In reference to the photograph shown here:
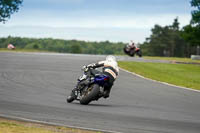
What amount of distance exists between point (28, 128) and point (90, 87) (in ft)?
14.5

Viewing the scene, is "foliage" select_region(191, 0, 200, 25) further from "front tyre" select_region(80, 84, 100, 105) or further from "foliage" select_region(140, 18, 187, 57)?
"foliage" select_region(140, 18, 187, 57)

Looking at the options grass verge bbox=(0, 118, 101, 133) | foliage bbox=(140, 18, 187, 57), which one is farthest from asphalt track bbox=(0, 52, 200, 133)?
foliage bbox=(140, 18, 187, 57)

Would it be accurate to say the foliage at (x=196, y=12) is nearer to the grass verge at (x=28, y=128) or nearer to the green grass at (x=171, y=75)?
the green grass at (x=171, y=75)

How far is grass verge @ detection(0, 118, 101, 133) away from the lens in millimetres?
8916

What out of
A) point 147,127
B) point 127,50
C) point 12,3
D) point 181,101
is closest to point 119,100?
point 181,101

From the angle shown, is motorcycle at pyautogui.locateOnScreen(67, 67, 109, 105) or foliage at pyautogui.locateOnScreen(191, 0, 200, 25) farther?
foliage at pyautogui.locateOnScreen(191, 0, 200, 25)

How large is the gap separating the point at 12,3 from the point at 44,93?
4936cm

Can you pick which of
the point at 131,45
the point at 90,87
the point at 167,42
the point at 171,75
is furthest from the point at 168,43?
the point at 90,87

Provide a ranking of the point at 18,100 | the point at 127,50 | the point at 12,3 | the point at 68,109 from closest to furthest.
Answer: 1. the point at 68,109
2. the point at 18,100
3. the point at 127,50
4. the point at 12,3

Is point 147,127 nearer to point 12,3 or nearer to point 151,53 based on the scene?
point 12,3

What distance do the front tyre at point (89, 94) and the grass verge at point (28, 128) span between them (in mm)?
3354

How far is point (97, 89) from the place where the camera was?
13172 mm

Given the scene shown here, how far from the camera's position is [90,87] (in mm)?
13500

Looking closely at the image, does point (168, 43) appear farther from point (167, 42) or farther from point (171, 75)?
point (171, 75)
